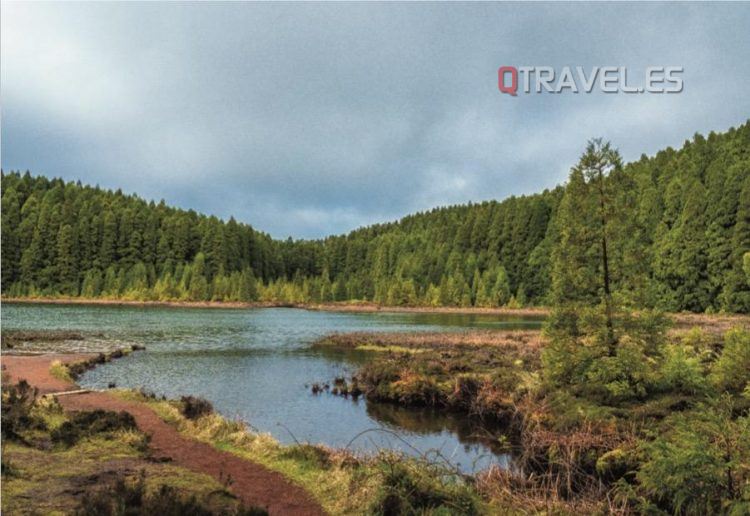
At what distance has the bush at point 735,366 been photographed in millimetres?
15047

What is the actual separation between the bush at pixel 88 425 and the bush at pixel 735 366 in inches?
676

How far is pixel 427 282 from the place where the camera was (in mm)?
149250

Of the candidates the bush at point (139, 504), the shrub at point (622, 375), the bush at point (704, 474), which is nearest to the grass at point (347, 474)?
the bush at point (139, 504)

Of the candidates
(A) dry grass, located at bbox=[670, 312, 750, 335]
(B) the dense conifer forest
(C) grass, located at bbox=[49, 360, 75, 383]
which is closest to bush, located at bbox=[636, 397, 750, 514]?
(C) grass, located at bbox=[49, 360, 75, 383]

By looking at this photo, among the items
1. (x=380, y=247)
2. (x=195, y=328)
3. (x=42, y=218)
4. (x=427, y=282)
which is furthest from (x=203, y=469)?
(x=380, y=247)

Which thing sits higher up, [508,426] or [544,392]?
[544,392]

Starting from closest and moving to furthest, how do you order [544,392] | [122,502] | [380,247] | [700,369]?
[122,502] < [700,369] < [544,392] < [380,247]

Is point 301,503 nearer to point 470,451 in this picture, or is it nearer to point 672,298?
point 470,451

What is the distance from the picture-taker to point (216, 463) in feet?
43.4

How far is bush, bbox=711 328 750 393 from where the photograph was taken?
1505 centimetres

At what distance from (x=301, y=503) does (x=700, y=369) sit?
13674 millimetres

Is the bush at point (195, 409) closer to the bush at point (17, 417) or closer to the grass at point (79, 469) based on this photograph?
the grass at point (79, 469)

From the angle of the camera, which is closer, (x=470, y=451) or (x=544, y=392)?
(x=470, y=451)

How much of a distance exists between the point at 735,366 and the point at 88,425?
61.1 ft
